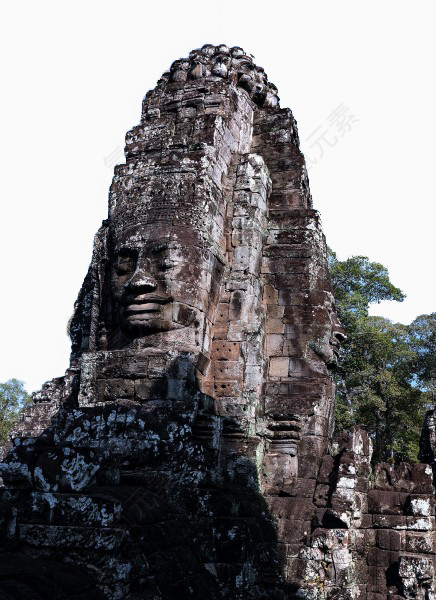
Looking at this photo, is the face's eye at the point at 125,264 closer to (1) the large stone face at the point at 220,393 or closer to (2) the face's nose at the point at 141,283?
(1) the large stone face at the point at 220,393

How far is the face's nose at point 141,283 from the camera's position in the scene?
7.52m

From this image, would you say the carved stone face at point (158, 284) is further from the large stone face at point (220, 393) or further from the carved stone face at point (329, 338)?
the carved stone face at point (329, 338)

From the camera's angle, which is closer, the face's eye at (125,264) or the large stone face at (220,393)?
the large stone face at (220,393)

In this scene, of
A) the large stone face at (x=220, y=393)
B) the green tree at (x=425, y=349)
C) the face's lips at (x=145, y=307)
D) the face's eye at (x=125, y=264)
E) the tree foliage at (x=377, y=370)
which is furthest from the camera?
the green tree at (x=425, y=349)

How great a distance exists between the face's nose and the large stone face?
25mm

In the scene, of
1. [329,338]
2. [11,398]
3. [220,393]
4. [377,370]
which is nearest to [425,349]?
[377,370]

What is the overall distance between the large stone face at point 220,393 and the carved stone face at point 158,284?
0.06 ft

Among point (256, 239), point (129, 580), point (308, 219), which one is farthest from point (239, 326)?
point (129, 580)

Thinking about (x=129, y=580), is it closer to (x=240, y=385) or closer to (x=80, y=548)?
(x=80, y=548)

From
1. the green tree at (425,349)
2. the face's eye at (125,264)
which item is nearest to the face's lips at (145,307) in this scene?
the face's eye at (125,264)

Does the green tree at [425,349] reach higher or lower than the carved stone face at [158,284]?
higher

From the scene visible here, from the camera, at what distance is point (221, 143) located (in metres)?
8.84

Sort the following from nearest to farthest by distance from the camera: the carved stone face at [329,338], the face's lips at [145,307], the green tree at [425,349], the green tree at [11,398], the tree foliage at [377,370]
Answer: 1. the face's lips at [145,307]
2. the carved stone face at [329,338]
3. the tree foliage at [377,370]
4. the green tree at [425,349]
5. the green tree at [11,398]

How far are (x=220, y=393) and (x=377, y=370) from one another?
18.9 metres
